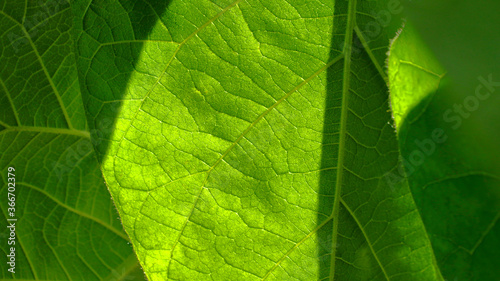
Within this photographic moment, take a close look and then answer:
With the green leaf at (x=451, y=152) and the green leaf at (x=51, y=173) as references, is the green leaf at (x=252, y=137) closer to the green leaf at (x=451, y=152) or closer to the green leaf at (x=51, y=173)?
the green leaf at (x=451, y=152)

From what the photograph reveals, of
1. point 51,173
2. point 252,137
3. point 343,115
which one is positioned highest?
point 343,115

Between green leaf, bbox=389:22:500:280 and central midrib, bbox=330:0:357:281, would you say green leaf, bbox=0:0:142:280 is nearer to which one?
central midrib, bbox=330:0:357:281

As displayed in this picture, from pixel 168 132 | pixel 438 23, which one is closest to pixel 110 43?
pixel 168 132

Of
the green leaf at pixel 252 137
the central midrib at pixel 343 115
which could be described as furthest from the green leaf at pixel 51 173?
the central midrib at pixel 343 115

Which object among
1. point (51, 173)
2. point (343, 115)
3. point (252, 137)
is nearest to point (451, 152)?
point (343, 115)

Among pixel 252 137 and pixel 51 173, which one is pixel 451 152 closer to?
pixel 252 137

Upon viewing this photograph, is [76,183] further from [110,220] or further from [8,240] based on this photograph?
[8,240]
